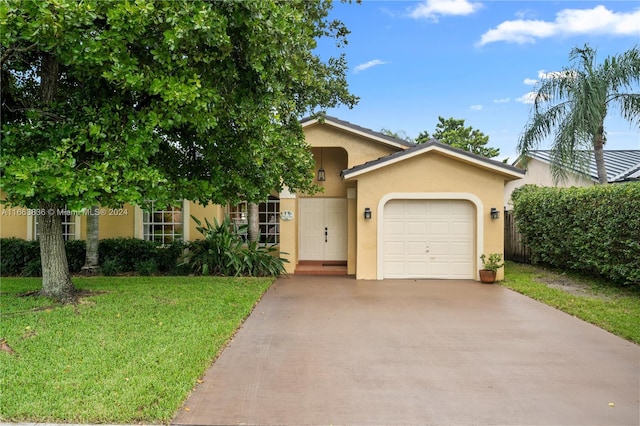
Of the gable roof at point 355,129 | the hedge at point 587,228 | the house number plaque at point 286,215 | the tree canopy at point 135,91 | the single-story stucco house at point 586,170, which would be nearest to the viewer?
the tree canopy at point 135,91

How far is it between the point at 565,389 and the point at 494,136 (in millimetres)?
29933

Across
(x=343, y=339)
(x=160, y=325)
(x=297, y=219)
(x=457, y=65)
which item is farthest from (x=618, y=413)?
(x=457, y=65)

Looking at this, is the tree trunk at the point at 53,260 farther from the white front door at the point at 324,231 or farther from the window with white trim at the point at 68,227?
the white front door at the point at 324,231

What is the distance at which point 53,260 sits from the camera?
734cm

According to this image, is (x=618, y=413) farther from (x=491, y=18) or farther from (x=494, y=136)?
(x=494, y=136)

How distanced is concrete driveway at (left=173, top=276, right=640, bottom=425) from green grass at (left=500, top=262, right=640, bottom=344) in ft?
1.09

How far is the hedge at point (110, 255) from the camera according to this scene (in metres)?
11.3

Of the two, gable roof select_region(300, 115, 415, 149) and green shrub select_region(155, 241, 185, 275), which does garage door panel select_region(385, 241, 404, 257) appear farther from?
green shrub select_region(155, 241, 185, 275)

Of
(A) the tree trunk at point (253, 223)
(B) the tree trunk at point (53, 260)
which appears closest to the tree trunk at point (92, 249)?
(B) the tree trunk at point (53, 260)

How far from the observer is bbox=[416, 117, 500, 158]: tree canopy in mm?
30000

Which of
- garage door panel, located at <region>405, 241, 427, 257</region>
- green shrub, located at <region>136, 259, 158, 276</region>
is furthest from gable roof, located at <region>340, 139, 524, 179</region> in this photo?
green shrub, located at <region>136, 259, 158, 276</region>

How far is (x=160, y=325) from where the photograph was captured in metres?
5.91

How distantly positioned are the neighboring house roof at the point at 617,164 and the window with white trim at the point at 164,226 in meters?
13.2

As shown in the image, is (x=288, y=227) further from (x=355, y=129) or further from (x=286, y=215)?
(x=355, y=129)
